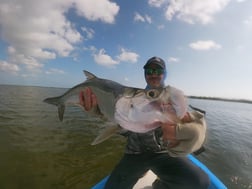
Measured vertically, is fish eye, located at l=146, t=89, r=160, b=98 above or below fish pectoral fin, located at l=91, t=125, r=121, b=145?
above

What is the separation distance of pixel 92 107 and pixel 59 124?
12787 mm

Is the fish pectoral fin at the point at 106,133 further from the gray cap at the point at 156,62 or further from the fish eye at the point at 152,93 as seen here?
the gray cap at the point at 156,62

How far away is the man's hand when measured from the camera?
3559mm

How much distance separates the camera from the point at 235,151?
Result: 12.4 m

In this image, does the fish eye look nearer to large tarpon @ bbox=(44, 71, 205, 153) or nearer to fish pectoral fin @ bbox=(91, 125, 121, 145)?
large tarpon @ bbox=(44, 71, 205, 153)

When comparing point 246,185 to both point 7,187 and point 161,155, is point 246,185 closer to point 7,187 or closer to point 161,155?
point 161,155

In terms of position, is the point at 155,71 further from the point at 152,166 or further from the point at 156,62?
the point at 152,166

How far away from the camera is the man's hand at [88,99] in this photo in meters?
3.56

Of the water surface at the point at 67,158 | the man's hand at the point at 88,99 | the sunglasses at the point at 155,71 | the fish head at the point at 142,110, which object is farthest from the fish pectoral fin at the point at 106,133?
the water surface at the point at 67,158

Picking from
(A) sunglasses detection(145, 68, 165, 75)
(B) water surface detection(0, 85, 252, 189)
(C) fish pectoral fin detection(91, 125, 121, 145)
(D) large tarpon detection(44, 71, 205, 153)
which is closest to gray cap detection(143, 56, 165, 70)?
(A) sunglasses detection(145, 68, 165, 75)

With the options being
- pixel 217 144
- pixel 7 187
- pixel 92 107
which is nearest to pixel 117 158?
pixel 7 187

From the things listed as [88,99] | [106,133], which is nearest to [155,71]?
[88,99]

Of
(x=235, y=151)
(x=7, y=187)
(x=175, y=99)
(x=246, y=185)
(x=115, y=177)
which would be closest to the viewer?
(x=175, y=99)

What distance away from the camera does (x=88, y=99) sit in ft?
12.1
